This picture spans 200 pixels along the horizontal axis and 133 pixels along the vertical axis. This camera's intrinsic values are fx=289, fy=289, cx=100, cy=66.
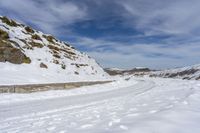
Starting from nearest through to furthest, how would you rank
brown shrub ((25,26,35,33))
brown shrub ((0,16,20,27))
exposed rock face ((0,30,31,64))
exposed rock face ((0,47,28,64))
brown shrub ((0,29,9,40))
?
exposed rock face ((0,47,28,64)) → exposed rock face ((0,30,31,64)) → brown shrub ((0,29,9,40)) → brown shrub ((0,16,20,27)) → brown shrub ((25,26,35,33))

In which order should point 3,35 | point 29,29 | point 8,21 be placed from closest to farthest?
point 3,35 → point 8,21 → point 29,29

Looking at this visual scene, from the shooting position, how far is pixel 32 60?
164 feet

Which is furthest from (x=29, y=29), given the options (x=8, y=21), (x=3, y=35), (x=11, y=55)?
(x=11, y=55)

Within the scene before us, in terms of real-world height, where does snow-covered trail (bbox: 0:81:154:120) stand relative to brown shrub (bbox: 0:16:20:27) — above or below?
below

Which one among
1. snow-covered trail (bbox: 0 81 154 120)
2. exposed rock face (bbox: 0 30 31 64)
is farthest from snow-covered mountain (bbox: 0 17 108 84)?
snow-covered trail (bbox: 0 81 154 120)

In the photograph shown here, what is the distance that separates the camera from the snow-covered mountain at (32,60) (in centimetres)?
4158

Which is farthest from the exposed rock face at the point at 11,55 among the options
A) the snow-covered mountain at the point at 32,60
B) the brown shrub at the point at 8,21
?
the brown shrub at the point at 8,21

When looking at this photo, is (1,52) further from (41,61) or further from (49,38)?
(49,38)

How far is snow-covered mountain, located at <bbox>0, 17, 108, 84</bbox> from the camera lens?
4158 centimetres

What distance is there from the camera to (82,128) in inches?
299

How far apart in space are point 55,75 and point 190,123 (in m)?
42.4

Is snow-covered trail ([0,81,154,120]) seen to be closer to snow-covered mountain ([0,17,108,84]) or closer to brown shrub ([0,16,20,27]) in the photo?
snow-covered mountain ([0,17,108,84])

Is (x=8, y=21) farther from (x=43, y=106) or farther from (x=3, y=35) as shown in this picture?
(x=43, y=106)

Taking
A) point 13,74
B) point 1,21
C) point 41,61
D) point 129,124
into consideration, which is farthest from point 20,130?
point 1,21
